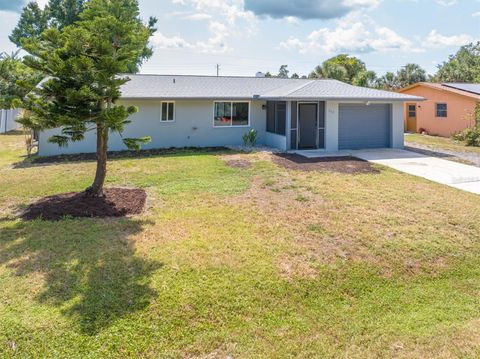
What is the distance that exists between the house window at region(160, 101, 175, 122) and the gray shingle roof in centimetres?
50

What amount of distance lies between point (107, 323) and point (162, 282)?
925mm

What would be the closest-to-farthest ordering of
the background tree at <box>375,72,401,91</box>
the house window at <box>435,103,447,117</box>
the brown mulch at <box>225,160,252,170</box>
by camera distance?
the brown mulch at <box>225,160,252,170</box> < the house window at <box>435,103,447,117</box> < the background tree at <box>375,72,401,91</box>

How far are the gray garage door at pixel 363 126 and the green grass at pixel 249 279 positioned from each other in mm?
7986

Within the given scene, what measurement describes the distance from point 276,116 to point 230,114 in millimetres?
2208

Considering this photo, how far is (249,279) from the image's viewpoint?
482cm

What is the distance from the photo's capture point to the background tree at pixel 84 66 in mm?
6930

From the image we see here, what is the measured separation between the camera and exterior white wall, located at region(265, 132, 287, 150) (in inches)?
614

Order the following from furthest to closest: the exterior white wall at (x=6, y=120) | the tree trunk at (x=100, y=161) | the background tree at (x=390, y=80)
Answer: the background tree at (x=390, y=80) → the exterior white wall at (x=6, y=120) → the tree trunk at (x=100, y=161)

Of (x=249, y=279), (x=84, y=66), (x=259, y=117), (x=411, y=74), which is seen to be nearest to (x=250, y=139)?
(x=259, y=117)

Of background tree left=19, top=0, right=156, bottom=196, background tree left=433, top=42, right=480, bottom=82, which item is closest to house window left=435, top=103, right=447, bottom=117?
background tree left=433, top=42, right=480, bottom=82

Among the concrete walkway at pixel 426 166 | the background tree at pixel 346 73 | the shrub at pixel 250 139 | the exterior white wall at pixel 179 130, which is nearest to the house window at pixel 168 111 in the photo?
the exterior white wall at pixel 179 130

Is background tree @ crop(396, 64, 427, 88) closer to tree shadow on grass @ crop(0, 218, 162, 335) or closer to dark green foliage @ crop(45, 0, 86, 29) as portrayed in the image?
dark green foliage @ crop(45, 0, 86, 29)

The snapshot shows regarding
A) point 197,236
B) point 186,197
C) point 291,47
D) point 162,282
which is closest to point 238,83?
point 291,47

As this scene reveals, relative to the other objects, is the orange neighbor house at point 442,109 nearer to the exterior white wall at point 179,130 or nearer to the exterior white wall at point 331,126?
the exterior white wall at point 331,126
